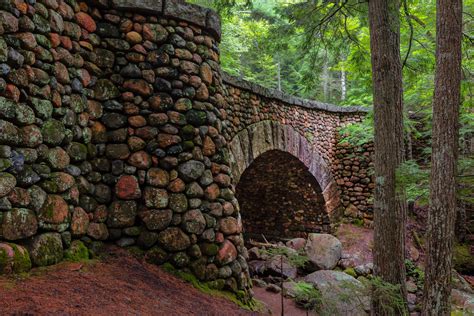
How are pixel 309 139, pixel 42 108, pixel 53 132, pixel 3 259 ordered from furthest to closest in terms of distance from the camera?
pixel 309 139 → pixel 53 132 → pixel 42 108 → pixel 3 259

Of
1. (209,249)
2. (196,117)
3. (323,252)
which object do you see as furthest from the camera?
(323,252)

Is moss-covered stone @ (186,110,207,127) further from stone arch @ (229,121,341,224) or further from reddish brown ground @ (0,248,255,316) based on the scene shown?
stone arch @ (229,121,341,224)

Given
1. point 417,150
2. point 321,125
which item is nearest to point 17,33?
point 321,125

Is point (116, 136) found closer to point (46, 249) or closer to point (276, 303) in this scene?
point (46, 249)

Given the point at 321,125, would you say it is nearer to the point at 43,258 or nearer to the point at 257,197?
the point at 257,197

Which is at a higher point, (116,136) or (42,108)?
(42,108)

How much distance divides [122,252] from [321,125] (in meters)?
6.89

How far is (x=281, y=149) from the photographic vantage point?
7.02 m

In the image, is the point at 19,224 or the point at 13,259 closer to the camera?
the point at 13,259

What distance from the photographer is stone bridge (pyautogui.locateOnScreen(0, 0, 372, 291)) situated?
7.62ft

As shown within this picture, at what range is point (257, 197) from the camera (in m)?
9.50

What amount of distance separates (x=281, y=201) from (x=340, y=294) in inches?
227

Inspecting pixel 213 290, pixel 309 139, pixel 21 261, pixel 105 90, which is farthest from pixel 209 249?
pixel 309 139

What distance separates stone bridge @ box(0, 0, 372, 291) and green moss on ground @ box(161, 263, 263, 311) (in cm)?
6
